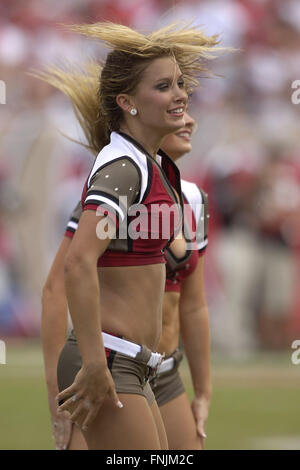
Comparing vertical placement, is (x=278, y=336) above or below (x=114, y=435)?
below

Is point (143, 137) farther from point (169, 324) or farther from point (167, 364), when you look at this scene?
point (167, 364)

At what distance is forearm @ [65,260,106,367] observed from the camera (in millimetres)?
2803

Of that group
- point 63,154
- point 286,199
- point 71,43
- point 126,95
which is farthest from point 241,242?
point 126,95

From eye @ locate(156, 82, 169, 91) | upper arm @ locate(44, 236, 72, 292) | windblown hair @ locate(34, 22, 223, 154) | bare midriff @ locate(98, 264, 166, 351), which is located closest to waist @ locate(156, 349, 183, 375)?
upper arm @ locate(44, 236, 72, 292)

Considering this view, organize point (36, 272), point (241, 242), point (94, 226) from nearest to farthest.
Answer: point (94, 226)
point (241, 242)
point (36, 272)

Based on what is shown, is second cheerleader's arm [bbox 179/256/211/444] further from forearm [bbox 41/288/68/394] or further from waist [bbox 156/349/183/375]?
forearm [bbox 41/288/68/394]

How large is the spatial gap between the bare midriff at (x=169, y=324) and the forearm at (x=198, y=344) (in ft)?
0.25

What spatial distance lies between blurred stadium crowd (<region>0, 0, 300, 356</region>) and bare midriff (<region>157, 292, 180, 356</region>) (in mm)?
5718

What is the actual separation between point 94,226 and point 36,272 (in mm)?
7742

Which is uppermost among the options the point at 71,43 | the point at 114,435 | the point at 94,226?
the point at 71,43

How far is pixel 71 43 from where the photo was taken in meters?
10.6

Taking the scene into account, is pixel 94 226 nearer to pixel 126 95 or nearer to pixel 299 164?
pixel 126 95

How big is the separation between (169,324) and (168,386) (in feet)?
0.92
